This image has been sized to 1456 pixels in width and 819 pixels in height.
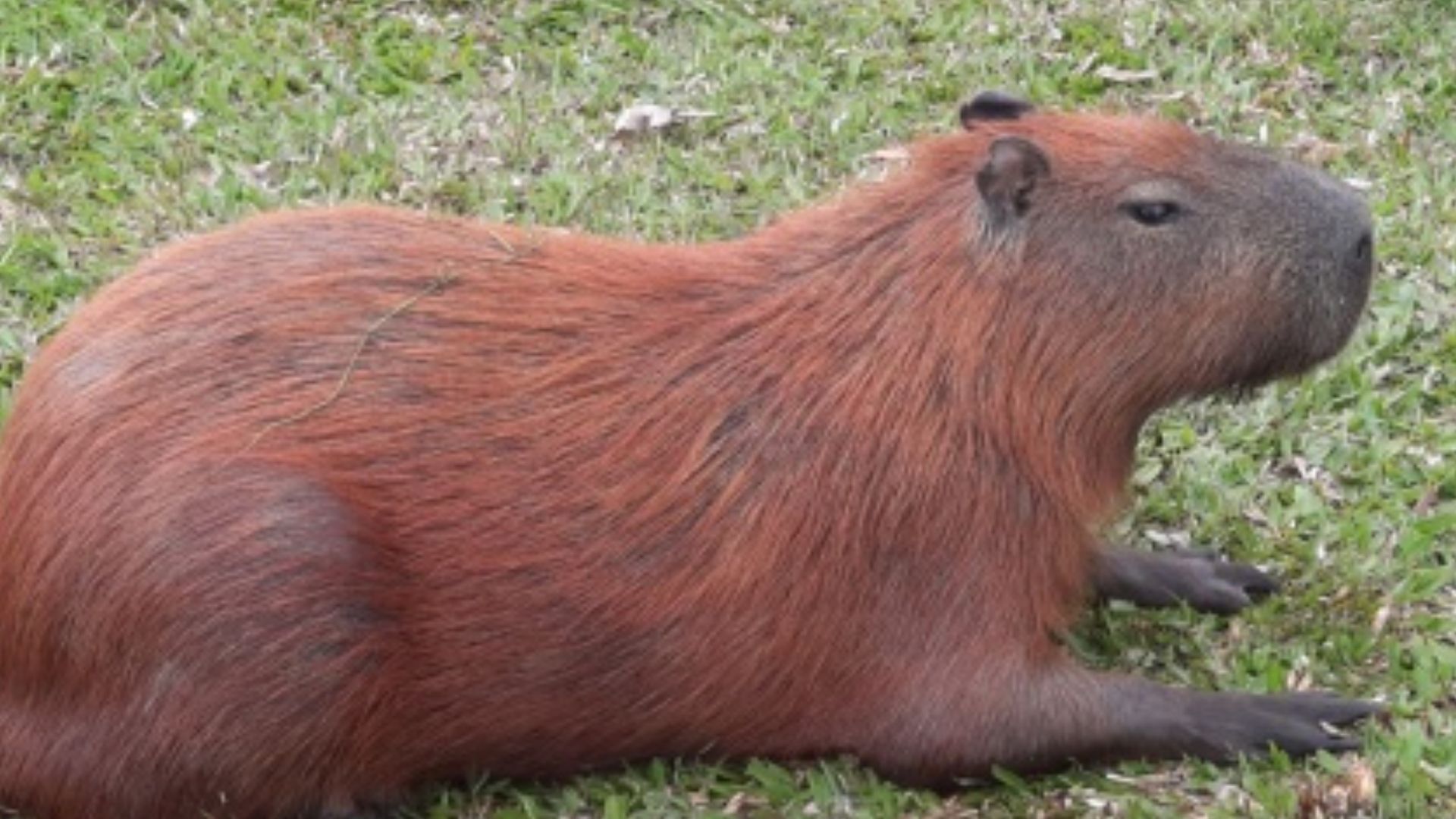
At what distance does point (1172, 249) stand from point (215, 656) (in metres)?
1.87

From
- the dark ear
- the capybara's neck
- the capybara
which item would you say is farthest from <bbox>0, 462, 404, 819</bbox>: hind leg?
the dark ear

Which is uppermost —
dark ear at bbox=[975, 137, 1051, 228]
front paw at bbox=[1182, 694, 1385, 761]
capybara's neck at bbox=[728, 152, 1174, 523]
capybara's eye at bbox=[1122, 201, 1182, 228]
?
dark ear at bbox=[975, 137, 1051, 228]

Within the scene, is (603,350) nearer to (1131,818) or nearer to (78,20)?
(1131,818)

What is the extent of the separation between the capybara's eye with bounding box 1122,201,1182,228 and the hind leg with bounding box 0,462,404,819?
1524mm

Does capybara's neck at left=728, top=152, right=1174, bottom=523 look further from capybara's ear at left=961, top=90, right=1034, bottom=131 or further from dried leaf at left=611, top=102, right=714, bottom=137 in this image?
dried leaf at left=611, top=102, right=714, bottom=137

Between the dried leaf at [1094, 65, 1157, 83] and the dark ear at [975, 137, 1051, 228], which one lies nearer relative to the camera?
the dark ear at [975, 137, 1051, 228]

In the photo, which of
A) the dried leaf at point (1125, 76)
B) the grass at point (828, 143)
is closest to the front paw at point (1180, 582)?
the grass at point (828, 143)

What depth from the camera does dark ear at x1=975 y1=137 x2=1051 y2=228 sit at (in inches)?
173

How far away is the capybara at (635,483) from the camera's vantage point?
4.18 meters

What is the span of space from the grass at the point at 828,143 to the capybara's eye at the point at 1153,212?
91cm

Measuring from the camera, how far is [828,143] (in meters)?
6.51

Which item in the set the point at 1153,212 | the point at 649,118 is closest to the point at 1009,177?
the point at 1153,212

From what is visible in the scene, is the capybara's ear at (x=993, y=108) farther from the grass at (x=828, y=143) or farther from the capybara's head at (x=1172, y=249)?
the grass at (x=828, y=143)

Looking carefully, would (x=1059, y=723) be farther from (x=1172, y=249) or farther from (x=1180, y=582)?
(x=1172, y=249)
